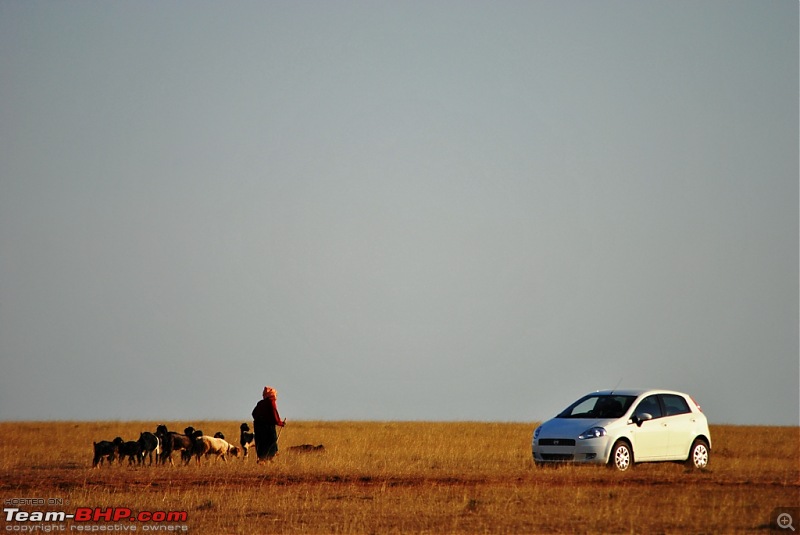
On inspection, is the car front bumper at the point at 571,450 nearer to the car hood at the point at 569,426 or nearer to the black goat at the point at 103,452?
the car hood at the point at 569,426

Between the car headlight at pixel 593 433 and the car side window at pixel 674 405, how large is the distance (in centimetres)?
196

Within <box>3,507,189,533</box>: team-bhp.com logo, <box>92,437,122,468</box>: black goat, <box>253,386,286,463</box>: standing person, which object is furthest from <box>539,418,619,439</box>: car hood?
<box>92,437,122,468</box>: black goat

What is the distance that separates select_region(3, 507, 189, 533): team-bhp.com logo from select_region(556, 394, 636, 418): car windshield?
395 inches

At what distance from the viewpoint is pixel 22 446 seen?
32500mm

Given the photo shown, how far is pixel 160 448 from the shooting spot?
2538 cm

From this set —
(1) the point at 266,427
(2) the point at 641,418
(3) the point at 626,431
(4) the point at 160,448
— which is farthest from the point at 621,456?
(4) the point at 160,448

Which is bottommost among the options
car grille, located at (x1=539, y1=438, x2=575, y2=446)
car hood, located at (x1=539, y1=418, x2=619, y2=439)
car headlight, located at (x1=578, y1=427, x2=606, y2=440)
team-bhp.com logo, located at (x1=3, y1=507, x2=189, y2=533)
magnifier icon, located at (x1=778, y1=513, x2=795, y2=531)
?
magnifier icon, located at (x1=778, y1=513, x2=795, y2=531)

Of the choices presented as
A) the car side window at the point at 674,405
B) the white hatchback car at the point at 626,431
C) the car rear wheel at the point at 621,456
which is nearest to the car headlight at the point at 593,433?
the white hatchback car at the point at 626,431

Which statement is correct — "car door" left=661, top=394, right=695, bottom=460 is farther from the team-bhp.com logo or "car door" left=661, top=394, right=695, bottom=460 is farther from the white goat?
the team-bhp.com logo

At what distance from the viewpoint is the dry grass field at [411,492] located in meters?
15.7

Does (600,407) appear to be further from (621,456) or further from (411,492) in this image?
(411,492)

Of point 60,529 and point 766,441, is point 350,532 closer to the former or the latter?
point 60,529

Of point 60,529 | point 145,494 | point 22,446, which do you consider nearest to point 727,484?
point 145,494

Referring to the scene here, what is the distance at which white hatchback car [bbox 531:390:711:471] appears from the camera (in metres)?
22.7
